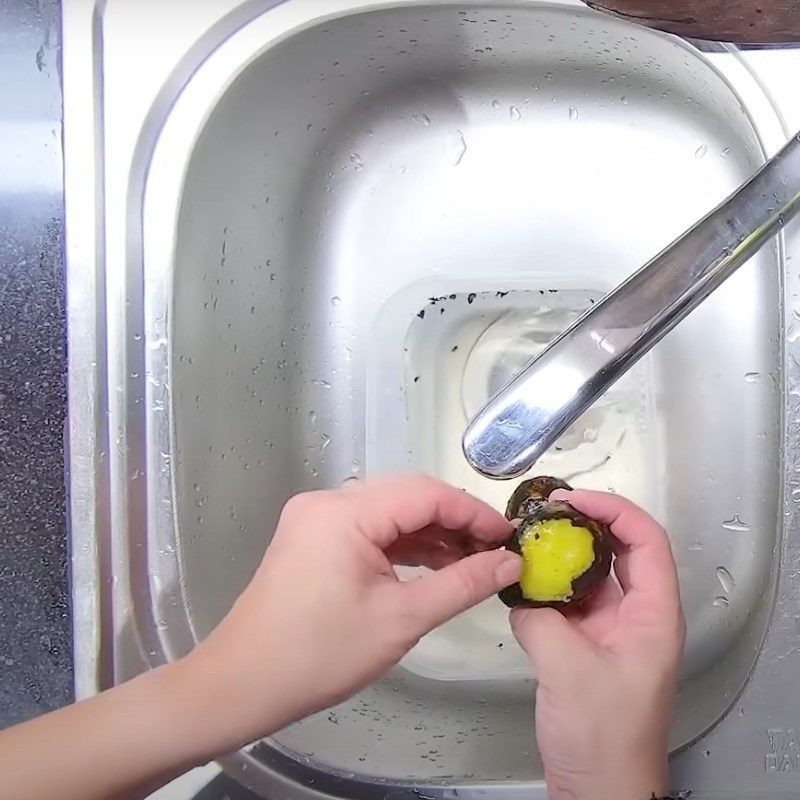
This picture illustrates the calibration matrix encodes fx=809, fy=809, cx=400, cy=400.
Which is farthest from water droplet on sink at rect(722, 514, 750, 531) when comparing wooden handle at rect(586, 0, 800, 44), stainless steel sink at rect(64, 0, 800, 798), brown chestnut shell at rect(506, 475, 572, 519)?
wooden handle at rect(586, 0, 800, 44)

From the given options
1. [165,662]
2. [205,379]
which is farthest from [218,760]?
[205,379]

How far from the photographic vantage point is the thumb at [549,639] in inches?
20.9

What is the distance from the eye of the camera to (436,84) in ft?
2.44

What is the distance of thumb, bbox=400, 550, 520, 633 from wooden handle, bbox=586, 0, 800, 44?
0.43m

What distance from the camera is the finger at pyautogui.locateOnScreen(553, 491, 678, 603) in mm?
557

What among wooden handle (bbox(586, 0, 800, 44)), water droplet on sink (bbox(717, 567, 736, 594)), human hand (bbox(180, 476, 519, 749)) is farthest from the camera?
water droplet on sink (bbox(717, 567, 736, 594))

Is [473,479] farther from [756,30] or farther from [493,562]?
[756,30]

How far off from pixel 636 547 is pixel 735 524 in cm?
18

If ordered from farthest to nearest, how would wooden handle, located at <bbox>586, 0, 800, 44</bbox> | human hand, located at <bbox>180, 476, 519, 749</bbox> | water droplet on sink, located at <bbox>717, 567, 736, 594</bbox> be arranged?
1. water droplet on sink, located at <bbox>717, 567, 736, 594</bbox>
2. wooden handle, located at <bbox>586, 0, 800, 44</bbox>
3. human hand, located at <bbox>180, 476, 519, 749</bbox>

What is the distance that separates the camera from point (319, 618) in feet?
1.58

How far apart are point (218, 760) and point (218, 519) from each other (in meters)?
0.19

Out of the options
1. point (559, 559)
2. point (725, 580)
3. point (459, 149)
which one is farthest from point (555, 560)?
point (459, 149)

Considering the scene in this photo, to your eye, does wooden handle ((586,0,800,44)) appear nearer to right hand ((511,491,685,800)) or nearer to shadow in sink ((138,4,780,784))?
shadow in sink ((138,4,780,784))

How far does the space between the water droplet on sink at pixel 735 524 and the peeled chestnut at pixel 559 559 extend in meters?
0.18
